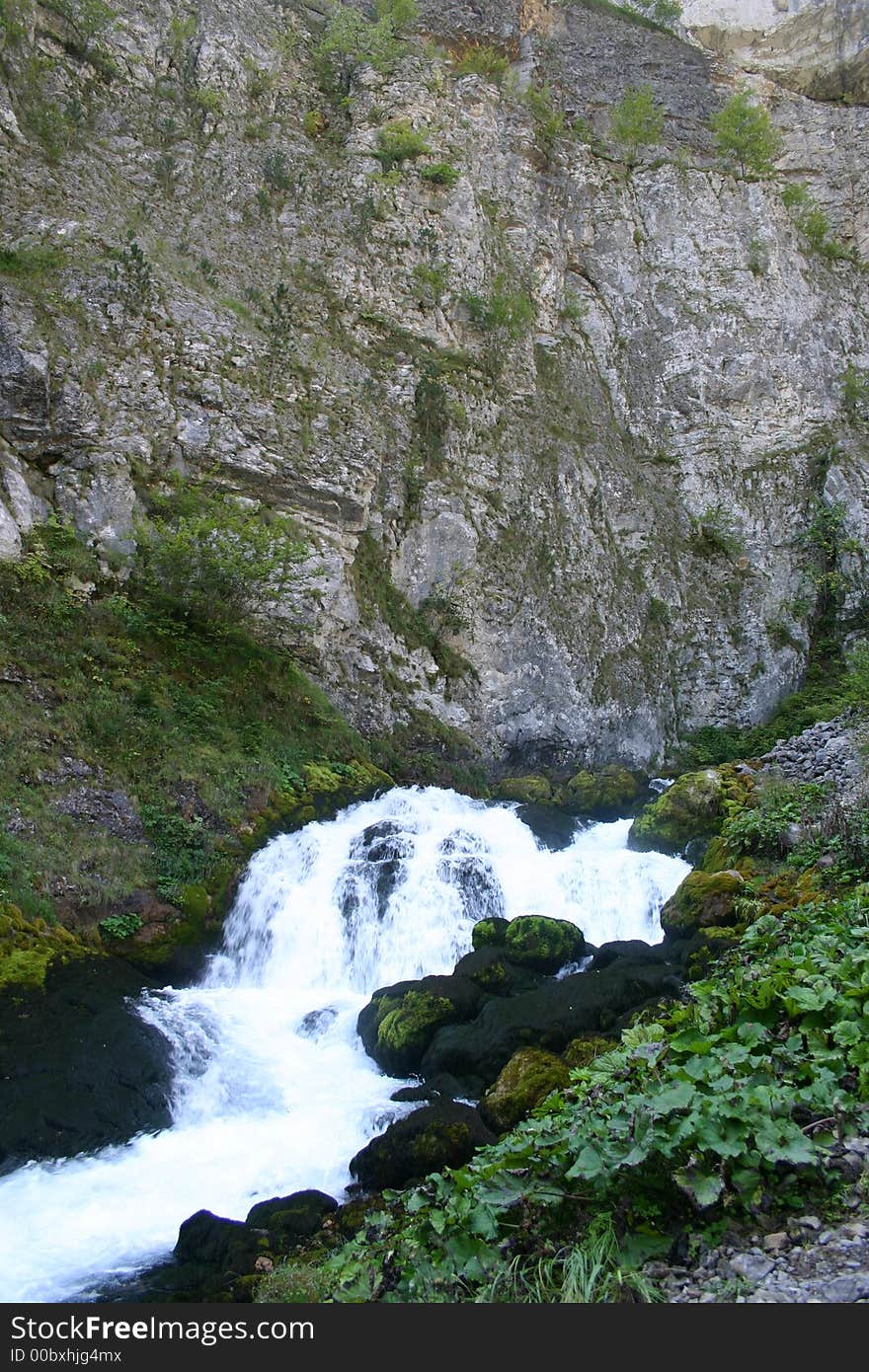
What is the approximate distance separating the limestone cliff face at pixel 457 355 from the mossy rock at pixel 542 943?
24.4ft

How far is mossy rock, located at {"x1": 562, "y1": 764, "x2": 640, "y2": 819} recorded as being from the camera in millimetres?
17422

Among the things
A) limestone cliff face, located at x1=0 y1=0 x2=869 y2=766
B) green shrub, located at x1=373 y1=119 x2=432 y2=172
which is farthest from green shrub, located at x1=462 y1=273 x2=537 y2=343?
green shrub, located at x1=373 y1=119 x2=432 y2=172

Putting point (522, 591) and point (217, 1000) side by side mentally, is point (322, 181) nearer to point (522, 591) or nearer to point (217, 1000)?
point (522, 591)

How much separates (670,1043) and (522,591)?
54.6 feet

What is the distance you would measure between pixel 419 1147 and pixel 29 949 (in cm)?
517

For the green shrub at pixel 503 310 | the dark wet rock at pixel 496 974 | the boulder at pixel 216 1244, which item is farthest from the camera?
the green shrub at pixel 503 310

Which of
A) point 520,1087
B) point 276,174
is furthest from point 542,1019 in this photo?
point 276,174

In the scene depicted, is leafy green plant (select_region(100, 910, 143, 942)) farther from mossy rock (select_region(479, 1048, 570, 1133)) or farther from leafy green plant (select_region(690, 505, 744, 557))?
leafy green plant (select_region(690, 505, 744, 557))

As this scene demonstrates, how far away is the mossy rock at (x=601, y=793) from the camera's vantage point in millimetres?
17422

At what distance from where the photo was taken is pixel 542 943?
989 cm

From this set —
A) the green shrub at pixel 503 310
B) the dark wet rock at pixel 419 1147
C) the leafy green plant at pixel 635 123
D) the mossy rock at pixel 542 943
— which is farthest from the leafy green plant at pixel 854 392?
the dark wet rock at pixel 419 1147

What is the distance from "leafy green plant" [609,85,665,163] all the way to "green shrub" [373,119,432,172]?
9.31 metres

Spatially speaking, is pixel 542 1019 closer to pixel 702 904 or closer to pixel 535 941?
pixel 535 941

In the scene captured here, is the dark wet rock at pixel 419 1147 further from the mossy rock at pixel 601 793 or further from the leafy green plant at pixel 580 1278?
the mossy rock at pixel 601 793
